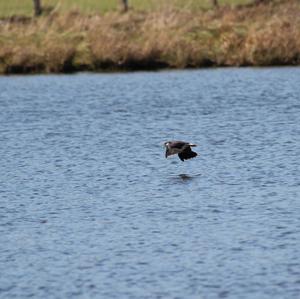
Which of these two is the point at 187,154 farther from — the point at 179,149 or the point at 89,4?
the point at 89,4

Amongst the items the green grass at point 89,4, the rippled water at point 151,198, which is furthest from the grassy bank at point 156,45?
the green grass at point 89,4

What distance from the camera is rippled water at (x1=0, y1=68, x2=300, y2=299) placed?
42.2ft

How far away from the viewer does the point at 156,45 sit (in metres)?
37.4

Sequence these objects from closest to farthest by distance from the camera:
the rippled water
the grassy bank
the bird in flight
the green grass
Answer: the rippled water → the bird in flight → the grassy bank → the green grass

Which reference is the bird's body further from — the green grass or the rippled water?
the green grass

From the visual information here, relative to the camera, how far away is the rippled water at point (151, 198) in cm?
1288

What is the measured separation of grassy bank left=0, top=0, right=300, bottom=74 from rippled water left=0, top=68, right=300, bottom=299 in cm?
454

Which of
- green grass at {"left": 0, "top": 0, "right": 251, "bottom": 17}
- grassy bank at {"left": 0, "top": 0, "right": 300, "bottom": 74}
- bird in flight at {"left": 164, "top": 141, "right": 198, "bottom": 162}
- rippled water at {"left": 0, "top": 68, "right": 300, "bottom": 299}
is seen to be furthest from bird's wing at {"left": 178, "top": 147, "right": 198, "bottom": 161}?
green grass at {"left": 0, "top": 0, "right": 251, "bottom": 17}

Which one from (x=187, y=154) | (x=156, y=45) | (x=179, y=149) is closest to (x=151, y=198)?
(x=179, y=149)

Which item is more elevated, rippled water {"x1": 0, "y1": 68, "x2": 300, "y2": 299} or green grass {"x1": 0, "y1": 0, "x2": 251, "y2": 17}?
green grass {"x1": 0, "y1": 0, "x2": 251, "y2": 17}

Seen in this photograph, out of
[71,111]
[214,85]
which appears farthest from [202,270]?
[214,85]

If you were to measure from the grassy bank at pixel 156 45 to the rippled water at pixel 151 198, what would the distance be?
14.9 feet

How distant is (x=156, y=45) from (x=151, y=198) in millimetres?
20453

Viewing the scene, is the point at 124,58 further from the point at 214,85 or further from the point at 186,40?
the point at 214,85
